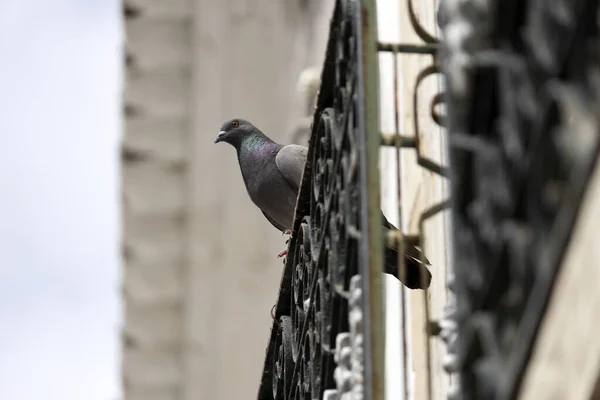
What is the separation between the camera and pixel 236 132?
9.16 metres

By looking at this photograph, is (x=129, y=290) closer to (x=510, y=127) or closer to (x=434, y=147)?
(x=434, y=147)

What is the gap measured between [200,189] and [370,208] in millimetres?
7793

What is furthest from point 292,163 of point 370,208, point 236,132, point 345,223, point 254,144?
point 370,208

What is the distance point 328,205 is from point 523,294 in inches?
70.2

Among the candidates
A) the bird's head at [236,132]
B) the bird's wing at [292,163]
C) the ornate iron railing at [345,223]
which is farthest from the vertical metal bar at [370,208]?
the bird's head at [236,132]

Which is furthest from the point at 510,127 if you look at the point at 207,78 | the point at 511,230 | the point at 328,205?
the point at 207,78

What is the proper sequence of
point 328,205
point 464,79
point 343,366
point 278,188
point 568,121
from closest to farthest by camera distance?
1. point 568,121
2. point 464,79
3. point 343,366
4. point 328,205
5. point 278,188

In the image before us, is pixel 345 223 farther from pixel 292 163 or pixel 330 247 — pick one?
pixel 292 163

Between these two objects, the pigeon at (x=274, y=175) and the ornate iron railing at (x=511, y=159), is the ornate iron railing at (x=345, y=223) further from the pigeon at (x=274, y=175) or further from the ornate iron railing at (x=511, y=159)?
the pigeon at (x=274, y=175)

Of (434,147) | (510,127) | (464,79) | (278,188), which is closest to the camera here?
(510,127)

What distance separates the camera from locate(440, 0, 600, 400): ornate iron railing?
107 inches

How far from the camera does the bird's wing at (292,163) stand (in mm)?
8224

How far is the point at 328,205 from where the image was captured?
183 inches

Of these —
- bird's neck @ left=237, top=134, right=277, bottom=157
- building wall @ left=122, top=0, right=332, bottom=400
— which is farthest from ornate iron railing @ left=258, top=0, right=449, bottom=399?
building wall @ left=122, top=0, right=332, bottom=400
